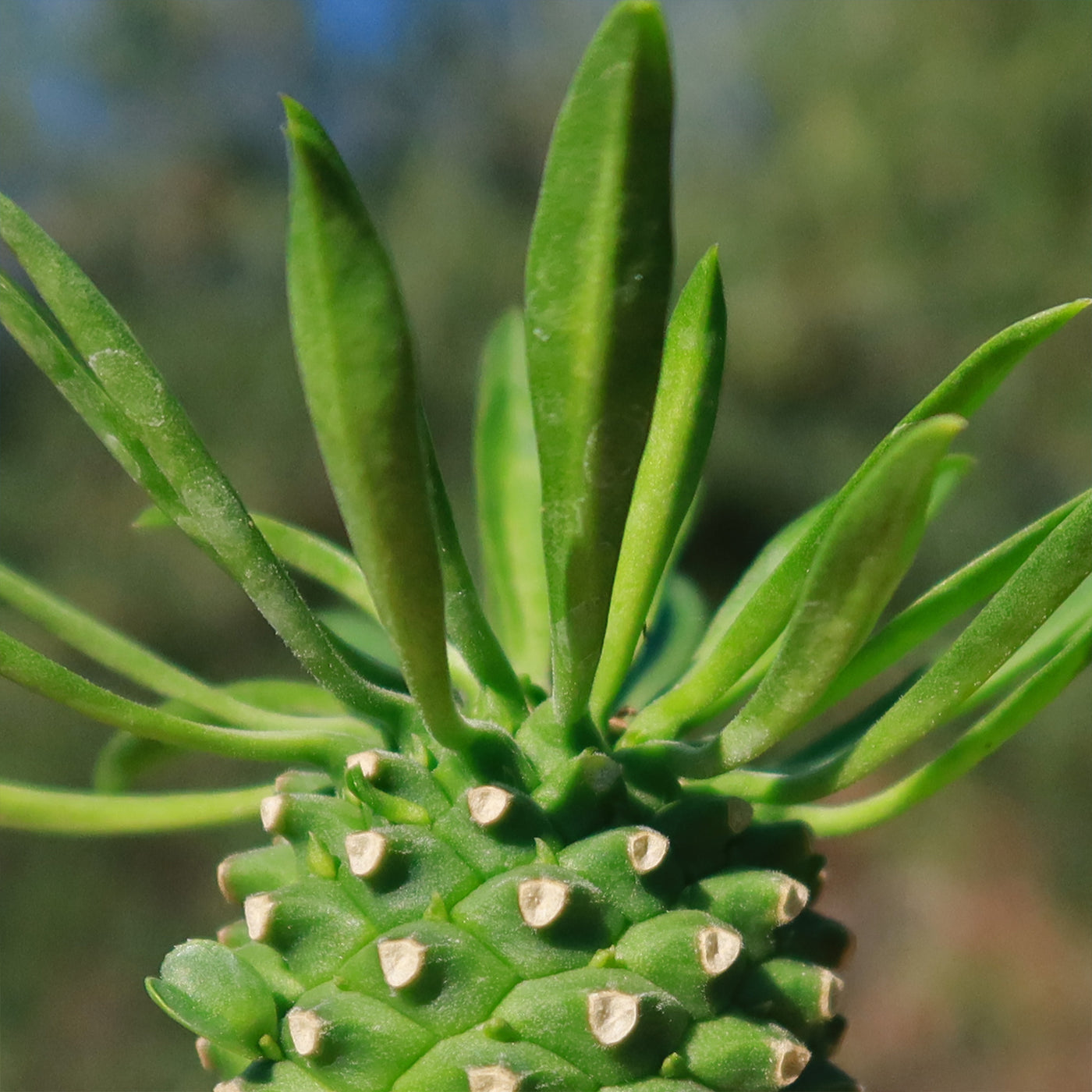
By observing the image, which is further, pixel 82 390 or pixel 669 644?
pixel 669 644

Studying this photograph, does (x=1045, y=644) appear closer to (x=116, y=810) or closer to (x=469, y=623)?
(x=469, y=623)

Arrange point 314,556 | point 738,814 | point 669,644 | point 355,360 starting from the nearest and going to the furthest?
point 355,360 → point 738,814 → point 314,556 → point 669,644

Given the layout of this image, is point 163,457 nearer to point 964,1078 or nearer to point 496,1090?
point 496,1090

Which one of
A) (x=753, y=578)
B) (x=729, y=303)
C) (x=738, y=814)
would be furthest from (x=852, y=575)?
(x=729, y=303)

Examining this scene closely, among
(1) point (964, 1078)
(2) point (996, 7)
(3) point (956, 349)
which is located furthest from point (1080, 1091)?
(2) point (996, 7)

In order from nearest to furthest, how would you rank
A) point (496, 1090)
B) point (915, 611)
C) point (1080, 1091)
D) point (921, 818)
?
point (496, 1090) < point (915, 611) < point (1080, 1091) < point (921, 818)

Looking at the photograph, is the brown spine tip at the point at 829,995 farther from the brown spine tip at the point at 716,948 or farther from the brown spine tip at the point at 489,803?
the brown spine tip at the point at 489,803

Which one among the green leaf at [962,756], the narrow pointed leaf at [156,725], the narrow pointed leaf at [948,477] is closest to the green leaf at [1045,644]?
the green leaf at [962,756]

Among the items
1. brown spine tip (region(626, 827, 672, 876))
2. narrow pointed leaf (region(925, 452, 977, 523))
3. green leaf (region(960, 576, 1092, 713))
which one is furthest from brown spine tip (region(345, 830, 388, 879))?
narrow pointed leaf (region(925, 452, 977, 523))
